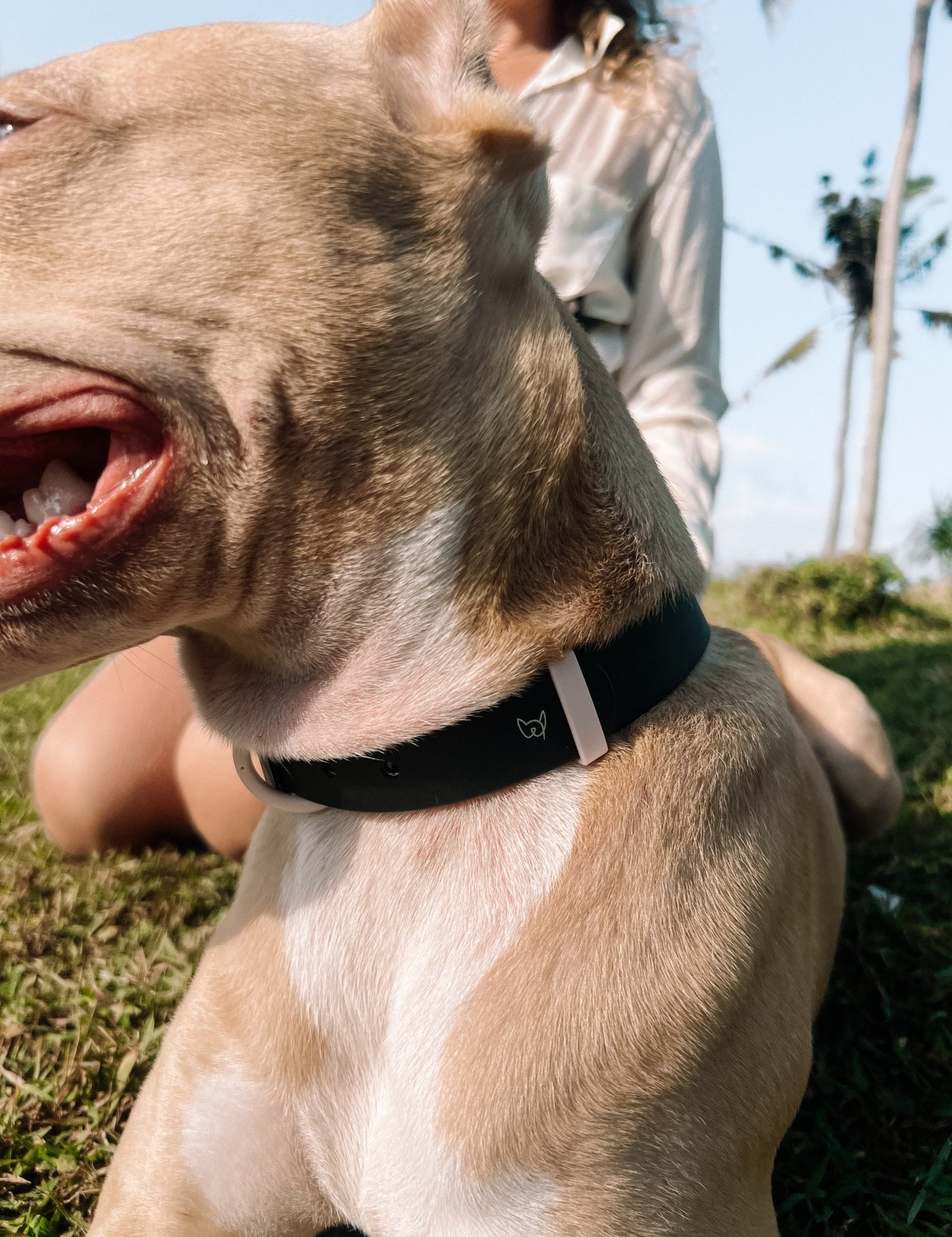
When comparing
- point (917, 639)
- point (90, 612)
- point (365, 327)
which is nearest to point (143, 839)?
point (90, 612)

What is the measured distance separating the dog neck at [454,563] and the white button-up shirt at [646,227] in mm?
1594

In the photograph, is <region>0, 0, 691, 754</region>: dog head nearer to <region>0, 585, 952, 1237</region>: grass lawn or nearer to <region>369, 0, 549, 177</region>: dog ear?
<region>369, 0, 549, 177</region>: dog ear

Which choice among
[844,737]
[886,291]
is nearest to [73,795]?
[844,737]

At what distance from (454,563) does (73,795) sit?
85.6 inches

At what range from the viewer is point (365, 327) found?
4.70 feet

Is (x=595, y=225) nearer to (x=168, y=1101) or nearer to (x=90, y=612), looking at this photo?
(x=90, y=612)

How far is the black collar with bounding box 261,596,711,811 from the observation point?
4.93 feet

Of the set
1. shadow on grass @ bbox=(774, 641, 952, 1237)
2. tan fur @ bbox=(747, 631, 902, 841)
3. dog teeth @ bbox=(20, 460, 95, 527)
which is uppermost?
dog teeth @ bbox=(20, 460, 95, 527)

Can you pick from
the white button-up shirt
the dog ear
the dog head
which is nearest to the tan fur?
the white button-up shirt

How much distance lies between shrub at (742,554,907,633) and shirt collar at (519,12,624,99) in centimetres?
554

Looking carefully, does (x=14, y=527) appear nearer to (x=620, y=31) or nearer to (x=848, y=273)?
(x=620, y=31)

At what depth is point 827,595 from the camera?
8.33 metres

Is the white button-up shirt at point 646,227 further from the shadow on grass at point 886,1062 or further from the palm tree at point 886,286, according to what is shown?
the palm tree at point 886,286

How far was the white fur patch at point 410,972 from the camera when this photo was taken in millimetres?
1442
